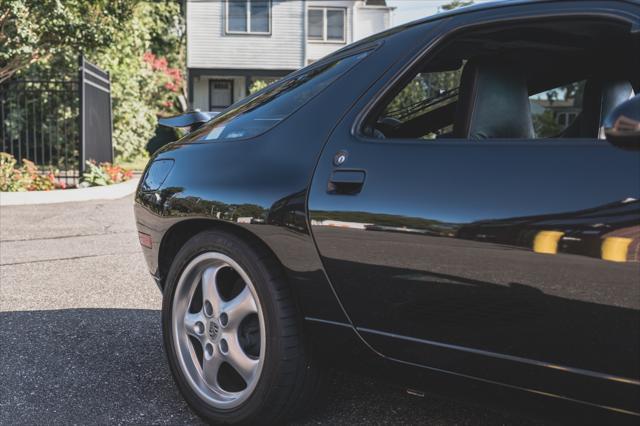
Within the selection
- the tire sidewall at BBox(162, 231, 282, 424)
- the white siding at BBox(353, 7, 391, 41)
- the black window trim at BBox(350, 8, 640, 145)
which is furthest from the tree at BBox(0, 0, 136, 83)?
the white siding at BBox(353, 7, 391, 41)

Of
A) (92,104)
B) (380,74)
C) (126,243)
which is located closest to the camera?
(380,74)

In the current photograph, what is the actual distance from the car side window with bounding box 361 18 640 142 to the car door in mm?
201

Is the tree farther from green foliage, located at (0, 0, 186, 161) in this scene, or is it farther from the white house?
the white house

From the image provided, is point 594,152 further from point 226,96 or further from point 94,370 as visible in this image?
point 226,96

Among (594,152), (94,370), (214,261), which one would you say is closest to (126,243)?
(94,370)

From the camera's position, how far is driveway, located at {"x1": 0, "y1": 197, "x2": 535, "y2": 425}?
9.48 feet

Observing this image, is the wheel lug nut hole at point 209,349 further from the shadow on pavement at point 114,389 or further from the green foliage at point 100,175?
the green foliage at point 100,175

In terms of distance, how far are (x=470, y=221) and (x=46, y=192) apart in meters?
10.4

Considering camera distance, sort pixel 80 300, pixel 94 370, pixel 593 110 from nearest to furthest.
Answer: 1. pixel 593 110
2. pixel 94 370
3. pixel 80 300

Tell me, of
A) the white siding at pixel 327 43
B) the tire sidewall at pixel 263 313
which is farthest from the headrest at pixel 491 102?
the white siding at pixel 327 43

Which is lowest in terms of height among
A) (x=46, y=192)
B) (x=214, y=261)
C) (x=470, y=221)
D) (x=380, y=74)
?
(x=46, y=192)

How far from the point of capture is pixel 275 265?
2549 millimetres

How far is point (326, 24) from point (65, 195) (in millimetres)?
18668

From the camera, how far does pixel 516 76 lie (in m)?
2.75
